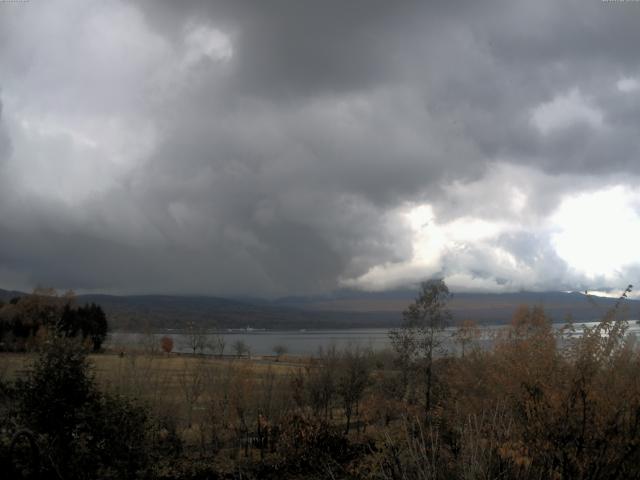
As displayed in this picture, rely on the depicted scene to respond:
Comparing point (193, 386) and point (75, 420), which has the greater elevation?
point (75, 420)

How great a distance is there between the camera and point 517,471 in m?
7.88

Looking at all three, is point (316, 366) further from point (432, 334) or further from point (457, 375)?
point (457, 375)

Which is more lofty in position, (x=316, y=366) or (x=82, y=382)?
(x=82, y=382)

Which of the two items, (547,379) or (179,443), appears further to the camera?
(179,443)

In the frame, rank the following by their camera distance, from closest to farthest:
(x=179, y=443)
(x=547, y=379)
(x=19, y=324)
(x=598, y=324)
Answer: (x=547, y=379) < (x=598, y=324) < (x=179, y=443) < (x=19, y=324)

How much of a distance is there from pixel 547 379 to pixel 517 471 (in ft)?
5.87

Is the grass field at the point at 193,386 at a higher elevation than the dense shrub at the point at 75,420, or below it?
below

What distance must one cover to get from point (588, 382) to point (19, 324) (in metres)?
101

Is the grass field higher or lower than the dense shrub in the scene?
lower

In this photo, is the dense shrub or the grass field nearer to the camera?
the dense shrub

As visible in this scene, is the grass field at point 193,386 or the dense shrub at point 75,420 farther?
the grass field at point 193,386

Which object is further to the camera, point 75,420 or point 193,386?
point 193,386

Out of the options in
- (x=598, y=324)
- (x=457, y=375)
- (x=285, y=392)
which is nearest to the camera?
(x=598, y=324)

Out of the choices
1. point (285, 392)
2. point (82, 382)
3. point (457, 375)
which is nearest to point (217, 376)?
point (285, 392)
